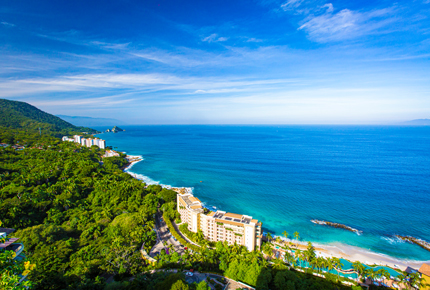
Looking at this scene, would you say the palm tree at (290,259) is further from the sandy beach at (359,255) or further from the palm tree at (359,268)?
the palm tree at (359,268)

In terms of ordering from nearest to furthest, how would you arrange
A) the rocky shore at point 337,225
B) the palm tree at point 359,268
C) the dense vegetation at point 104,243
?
1. the dense vegetation at point 104,243
2. the palm tree at point 359,268
3. the rocky shore at point 337,225

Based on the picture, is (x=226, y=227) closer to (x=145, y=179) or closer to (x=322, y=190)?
(x=322, y=190)

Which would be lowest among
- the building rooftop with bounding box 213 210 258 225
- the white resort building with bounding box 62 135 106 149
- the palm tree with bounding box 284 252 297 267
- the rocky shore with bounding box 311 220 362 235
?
the rocky shore with bounding box 311 220 362 235

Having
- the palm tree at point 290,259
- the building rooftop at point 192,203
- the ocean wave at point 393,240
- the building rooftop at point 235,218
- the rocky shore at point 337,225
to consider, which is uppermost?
the building rooftop at point 192,203

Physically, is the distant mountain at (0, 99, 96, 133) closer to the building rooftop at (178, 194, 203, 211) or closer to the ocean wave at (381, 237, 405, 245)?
the building rooftop at (178, 194, 203, 211)

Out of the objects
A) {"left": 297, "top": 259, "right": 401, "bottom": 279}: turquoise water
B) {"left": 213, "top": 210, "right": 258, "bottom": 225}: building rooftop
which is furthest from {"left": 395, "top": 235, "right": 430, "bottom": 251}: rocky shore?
{"left": 213, "top": 210, "right": 258, "bottom": 225}: building rooftop

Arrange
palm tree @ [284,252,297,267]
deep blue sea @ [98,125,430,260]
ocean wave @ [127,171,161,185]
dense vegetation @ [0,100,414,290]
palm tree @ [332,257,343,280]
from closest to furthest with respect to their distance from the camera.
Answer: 1. dense vegetation @ [0,100,414,290]
2. palm tree @ [332,257,343,280]
3. palm tree @ [284,252,297,267]
4. deep blue sea @ [98,125,430,260]
5. ocean wave @ [127,171,161,185]

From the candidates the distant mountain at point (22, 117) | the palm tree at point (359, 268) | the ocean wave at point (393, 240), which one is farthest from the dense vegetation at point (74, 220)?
the distant mountain at point (22, 117)

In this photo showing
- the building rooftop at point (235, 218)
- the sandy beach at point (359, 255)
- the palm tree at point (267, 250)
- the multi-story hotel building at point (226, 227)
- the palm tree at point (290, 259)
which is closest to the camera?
the palm tree at point (290, 259)

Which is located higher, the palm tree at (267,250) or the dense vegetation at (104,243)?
the dense vegetation at (104,243)
